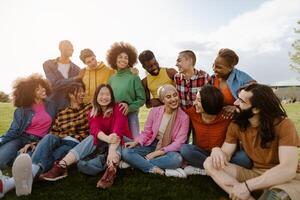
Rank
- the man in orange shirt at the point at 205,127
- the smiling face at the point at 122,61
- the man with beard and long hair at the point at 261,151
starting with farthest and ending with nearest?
the smiling face at the point at 122,61
the man in orange shirt at the point at 205,127
the man with beard and long hair at the point at 261,151

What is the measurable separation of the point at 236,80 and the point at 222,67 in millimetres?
297

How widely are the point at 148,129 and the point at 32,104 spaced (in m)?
2.04

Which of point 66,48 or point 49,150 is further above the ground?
point 66,48

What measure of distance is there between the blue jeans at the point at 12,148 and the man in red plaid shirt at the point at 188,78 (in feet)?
8.32

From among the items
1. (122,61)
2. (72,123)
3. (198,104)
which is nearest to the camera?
(198,104)

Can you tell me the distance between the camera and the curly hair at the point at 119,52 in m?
6.68

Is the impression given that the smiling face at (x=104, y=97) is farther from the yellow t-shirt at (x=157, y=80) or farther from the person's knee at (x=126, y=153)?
the yellow t-shirt at (x=157, y=80)

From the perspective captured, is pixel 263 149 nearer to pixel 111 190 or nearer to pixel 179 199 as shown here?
pixel 179 199

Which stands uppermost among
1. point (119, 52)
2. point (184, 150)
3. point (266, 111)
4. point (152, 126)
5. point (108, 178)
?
point (119, 52)

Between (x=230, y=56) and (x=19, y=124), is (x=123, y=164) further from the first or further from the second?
(x=230, y=56)

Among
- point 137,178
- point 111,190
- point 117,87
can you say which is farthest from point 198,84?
point 111,190

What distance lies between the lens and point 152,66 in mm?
6312

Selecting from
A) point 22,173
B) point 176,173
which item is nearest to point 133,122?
point 176,173

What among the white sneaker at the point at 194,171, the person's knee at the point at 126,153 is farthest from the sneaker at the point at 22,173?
the white sneaker at the point at 194,171
